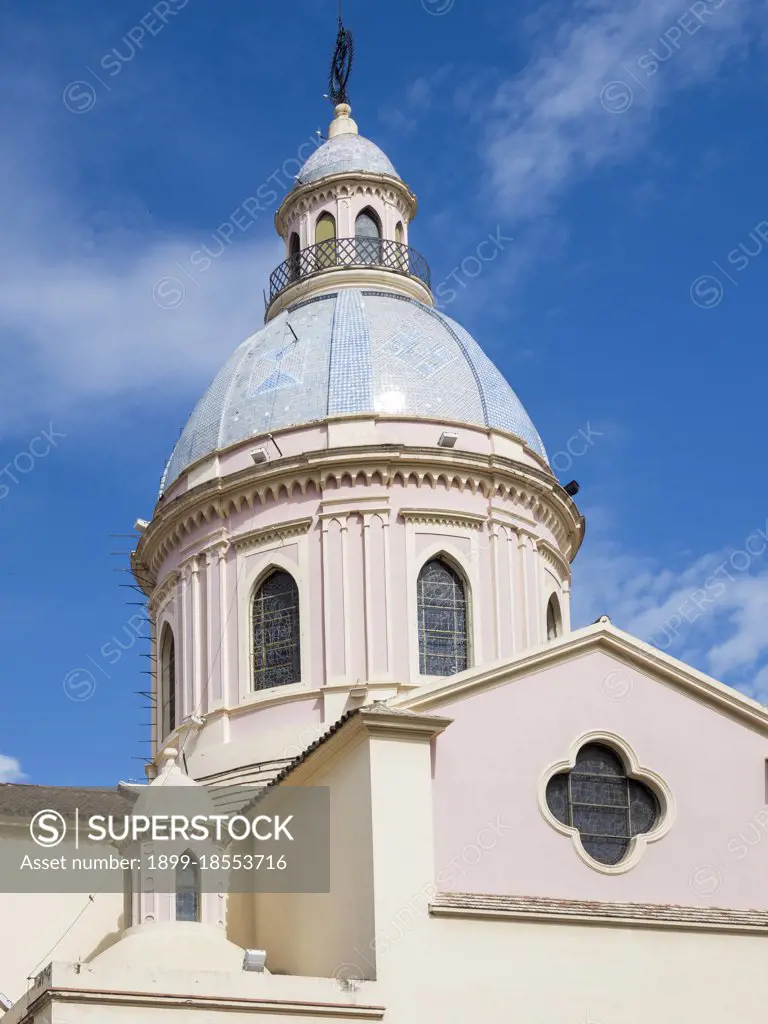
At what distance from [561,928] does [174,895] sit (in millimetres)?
5500

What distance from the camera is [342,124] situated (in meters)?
39.4

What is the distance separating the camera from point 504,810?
75.7 feet

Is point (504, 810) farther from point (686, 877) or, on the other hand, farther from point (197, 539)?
point (197, 539)

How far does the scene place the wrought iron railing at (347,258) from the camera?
117 feet

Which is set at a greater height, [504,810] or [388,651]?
[388,651]

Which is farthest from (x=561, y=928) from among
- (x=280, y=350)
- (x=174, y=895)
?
(x=280, y=350)

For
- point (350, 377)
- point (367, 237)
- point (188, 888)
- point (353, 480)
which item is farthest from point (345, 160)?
Answer: point (188, 888)

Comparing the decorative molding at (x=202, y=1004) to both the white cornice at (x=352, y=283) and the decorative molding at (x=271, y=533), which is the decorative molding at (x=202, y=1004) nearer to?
the decorative molding at (x=271, y=533)

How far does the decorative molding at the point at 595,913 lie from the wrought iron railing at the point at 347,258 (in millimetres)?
16852

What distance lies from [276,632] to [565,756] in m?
8.38

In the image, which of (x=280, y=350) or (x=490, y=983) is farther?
(x=280, y=350)

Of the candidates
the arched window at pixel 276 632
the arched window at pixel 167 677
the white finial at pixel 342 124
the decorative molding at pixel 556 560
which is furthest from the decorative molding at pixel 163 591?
the white finial at pixel 342 124

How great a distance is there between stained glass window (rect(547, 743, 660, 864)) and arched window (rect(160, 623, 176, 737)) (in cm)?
1075

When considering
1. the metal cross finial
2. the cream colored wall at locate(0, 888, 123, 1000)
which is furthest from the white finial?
the cream colored wall at locate(0, 888, 123, 1000)
